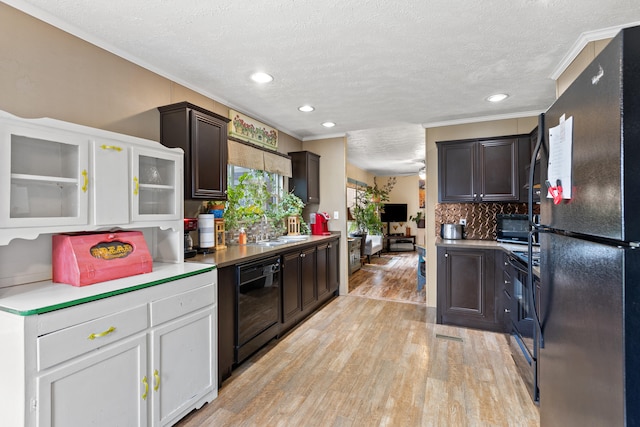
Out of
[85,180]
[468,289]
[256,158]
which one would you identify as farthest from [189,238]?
[468,289]

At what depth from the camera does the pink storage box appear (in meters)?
1.66

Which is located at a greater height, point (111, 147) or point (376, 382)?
point (111, 147)

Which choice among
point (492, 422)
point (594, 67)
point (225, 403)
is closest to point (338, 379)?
point (225, 403)

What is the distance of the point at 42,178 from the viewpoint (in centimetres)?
157

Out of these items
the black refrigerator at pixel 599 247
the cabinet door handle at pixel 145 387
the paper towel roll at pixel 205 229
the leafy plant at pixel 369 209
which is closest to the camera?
the black refrigerator at pixel 599 247

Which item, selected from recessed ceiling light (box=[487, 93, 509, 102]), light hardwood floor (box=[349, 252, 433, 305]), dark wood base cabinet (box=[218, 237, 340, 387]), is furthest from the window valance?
recessed ceiling light (box=[487, 93, 509, 102])

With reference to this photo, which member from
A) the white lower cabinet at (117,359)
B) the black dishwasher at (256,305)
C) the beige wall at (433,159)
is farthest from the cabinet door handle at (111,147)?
the beige wall at (433,159)

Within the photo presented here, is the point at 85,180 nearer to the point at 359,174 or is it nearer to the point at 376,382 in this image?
the point at 376,382

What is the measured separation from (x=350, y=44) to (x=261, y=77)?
0.90 meters

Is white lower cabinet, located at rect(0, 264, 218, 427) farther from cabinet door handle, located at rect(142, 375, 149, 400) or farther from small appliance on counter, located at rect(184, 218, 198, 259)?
small appliance on counter, located at rect(184, 218, 198, 259)

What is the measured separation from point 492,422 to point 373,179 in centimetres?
875

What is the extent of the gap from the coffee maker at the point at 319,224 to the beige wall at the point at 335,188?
202mm

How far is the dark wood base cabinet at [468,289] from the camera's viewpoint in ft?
11.0

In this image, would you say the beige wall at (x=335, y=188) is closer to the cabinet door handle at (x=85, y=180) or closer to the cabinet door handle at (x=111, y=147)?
the cabinet door handle at (x=111, y=147)
